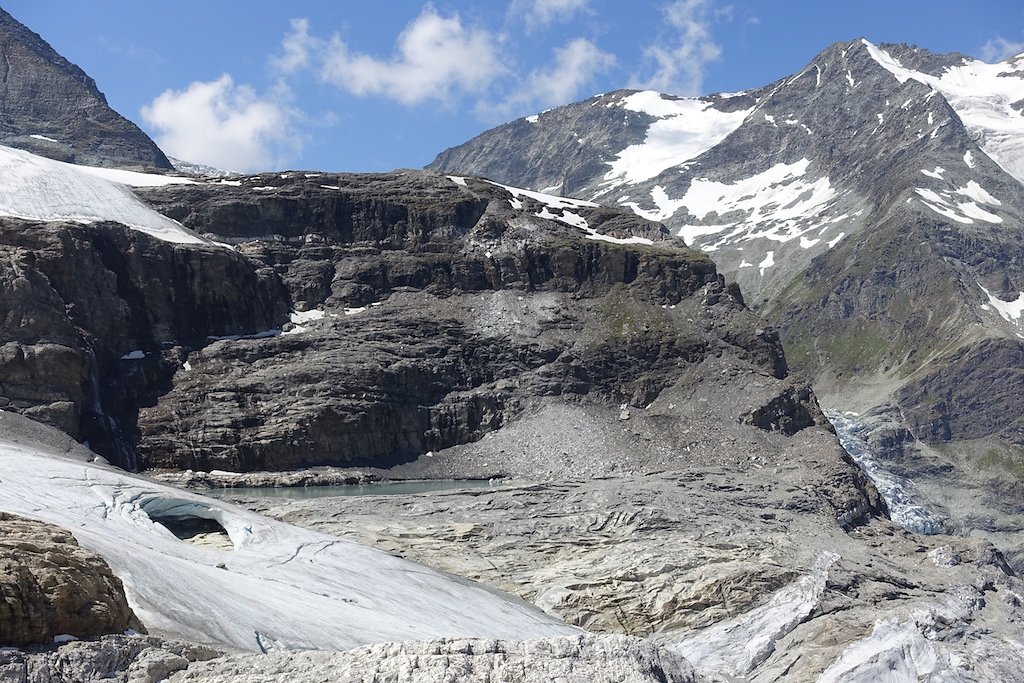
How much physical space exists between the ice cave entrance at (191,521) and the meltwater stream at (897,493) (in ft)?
331

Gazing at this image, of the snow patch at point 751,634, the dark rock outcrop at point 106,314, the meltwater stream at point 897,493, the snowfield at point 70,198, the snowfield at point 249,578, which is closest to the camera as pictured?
the snowfield at point 249,578

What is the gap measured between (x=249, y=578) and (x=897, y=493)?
138794mm

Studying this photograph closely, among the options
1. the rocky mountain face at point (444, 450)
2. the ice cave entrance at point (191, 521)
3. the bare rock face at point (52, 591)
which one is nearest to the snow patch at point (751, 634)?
the rocky mountain face at point (444, 450)

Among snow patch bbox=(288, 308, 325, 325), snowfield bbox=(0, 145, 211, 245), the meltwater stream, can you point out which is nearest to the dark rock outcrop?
snow patch bbox=(288, 308, 325, 325)

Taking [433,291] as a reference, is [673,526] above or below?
below

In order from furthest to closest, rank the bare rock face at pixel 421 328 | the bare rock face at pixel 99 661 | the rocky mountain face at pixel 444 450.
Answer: the bare rock face at pixel 421 328 < the rocky mountain face at pixel 444 450 < the bare rock face at pixel 99 661

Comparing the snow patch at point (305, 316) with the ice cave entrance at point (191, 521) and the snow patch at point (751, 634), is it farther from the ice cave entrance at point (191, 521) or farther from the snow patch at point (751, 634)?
the snow patch at point (751, 634)

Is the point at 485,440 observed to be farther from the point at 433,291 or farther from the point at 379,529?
the point at 379,529

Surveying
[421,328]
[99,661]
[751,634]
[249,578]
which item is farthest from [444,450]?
[99,661]

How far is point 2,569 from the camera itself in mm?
20516

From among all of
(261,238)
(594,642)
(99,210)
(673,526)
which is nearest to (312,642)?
(594,642)

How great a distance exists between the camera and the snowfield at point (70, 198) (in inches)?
4289

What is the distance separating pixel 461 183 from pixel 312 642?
123327 millimetres

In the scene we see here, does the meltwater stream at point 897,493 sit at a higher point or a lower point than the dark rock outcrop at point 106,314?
lower
